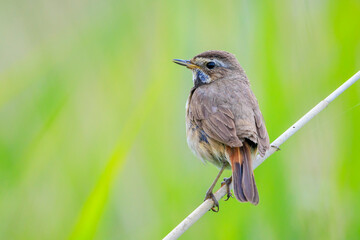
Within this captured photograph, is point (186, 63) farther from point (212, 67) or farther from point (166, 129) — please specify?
point (166, 129)

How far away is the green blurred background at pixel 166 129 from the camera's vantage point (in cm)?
287

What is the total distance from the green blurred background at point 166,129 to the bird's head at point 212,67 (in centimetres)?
25

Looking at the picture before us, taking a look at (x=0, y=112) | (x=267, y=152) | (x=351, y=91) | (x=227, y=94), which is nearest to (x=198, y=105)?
Result: (x=227, y=94)

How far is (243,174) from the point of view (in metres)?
2.92

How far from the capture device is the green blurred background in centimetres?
287

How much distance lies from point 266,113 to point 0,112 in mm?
1676

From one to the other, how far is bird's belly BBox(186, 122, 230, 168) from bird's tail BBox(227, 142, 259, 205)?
0.13m

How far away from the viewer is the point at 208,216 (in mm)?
3092

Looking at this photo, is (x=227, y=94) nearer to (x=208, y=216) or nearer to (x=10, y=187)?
(x=208, y=216)

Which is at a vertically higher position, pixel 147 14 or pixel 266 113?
pixel 147 14

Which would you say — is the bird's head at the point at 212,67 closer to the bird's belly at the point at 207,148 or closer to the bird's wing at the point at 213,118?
the bird's wing at the point at 213,118

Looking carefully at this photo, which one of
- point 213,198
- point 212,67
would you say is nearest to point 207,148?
point 213,198

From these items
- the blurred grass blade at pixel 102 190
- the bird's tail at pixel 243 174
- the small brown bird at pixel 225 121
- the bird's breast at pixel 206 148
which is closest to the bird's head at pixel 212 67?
the small brown bird at pixel 225 121

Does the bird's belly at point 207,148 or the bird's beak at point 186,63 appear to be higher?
the bird's beak at point 186,63
